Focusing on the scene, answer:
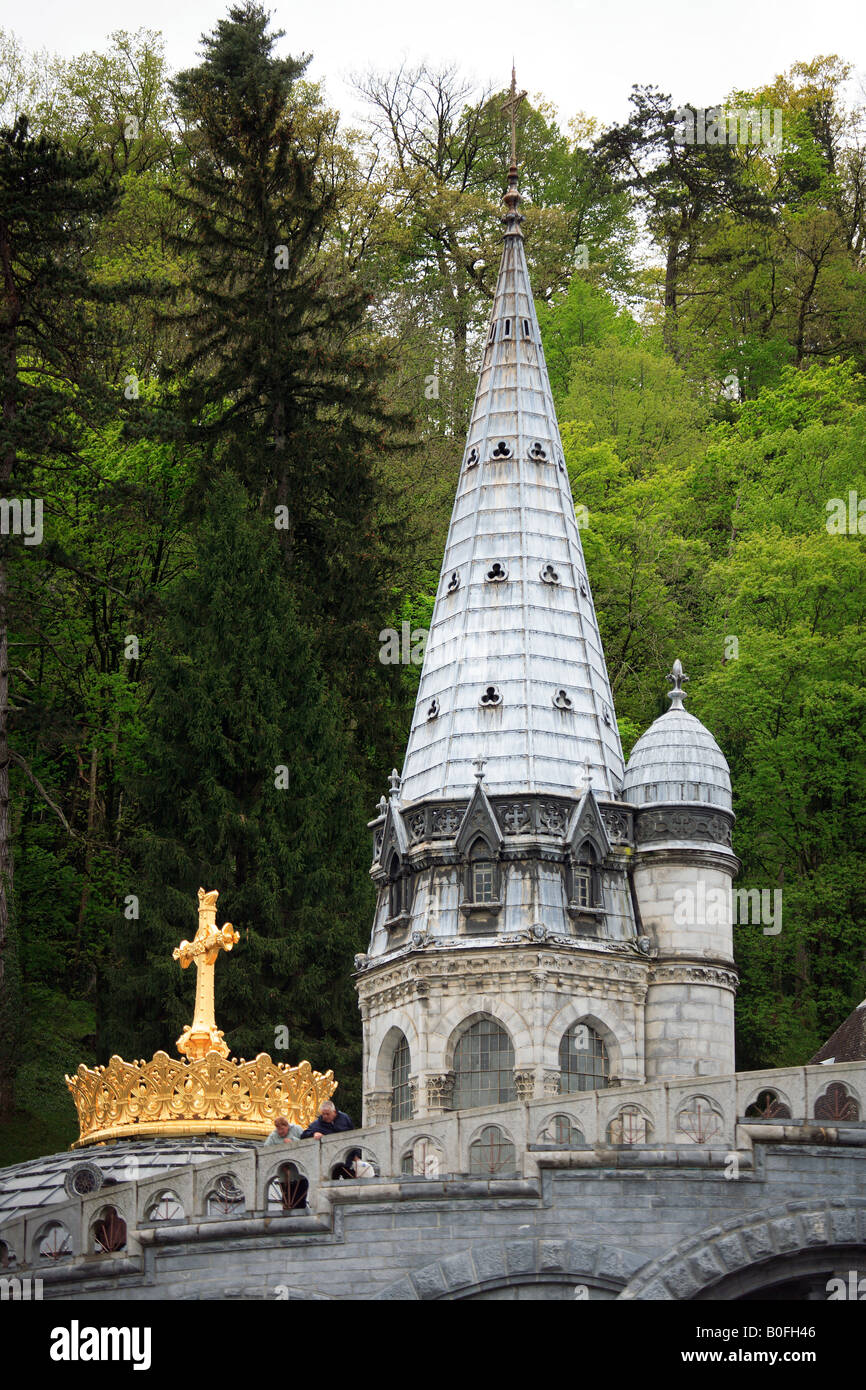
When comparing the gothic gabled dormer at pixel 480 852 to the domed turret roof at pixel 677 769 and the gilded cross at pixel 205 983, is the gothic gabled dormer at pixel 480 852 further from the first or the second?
the gilded cross at pixel 205 983

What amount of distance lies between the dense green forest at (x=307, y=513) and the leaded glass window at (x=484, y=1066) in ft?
9.53

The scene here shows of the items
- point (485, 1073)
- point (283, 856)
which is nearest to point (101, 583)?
point (283, 856)

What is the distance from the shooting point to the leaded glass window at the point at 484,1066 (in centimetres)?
3566

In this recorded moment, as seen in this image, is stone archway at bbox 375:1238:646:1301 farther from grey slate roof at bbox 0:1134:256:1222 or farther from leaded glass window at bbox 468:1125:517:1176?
grey slate roof at bbox 0:1134:256:1222

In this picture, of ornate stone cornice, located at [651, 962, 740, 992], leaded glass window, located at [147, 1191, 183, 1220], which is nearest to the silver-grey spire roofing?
ornate stone cornice, located at [651, 962, 740, 992]

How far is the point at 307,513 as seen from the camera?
156 ft

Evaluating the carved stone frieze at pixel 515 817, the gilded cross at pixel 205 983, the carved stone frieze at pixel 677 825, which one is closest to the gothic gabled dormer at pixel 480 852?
the carved stone frieze at pixel 515 817

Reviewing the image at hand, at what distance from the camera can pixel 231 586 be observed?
43.0m

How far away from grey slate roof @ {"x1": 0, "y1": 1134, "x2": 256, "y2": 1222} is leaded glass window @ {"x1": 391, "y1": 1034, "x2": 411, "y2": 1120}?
12.5 m

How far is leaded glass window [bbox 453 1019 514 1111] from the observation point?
1404 inches

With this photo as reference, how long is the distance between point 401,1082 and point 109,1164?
14057 millimetres

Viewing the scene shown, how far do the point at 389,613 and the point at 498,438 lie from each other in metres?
6.96

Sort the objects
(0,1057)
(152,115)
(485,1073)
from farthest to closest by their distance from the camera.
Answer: (152,115) < (0,1057) < (485,1073)

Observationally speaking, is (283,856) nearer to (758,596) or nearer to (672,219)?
(758,596)
